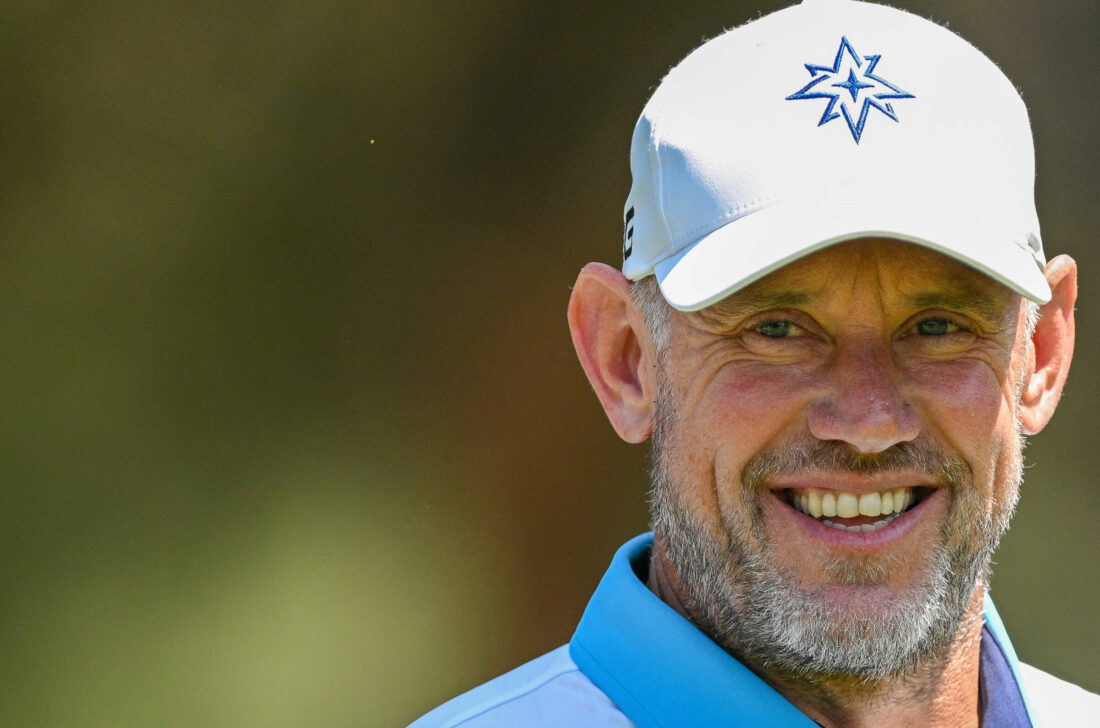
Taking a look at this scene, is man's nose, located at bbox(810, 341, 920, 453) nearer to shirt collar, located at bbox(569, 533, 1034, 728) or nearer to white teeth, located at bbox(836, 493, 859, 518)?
white teeth, located at bbox(836, 493, 859, 518)

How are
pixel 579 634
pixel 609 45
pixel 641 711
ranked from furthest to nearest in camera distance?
1. pixel 609 45
2. pixel 579 634
3. pixel 641 711

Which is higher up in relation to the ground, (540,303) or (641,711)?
(540,303)

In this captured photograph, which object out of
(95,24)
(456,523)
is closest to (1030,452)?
(456,523)

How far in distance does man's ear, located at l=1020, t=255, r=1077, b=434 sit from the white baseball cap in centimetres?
18

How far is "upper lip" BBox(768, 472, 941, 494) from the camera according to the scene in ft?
5.02

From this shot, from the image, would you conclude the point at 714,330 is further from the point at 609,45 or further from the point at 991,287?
the point at 609,45

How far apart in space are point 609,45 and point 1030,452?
49.0 inches

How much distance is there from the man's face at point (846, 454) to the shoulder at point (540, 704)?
0.17 meters

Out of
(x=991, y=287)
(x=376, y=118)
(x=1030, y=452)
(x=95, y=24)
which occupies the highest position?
(x=95, y=24)

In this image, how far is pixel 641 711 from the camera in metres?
1.55

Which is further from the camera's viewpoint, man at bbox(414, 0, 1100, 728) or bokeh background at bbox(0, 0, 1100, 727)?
bokeh background at bbox(0, 0, 1100, 727)

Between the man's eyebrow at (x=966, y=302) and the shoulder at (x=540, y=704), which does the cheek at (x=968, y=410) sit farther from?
the shoulder at (x=540, y=704)

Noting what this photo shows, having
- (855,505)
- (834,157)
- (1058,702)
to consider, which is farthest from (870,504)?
(1058,702)

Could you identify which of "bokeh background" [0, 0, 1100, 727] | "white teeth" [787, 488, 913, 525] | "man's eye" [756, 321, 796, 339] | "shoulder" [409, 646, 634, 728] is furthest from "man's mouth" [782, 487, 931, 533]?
"bokeh background" [0, 0, 1100, 727]
